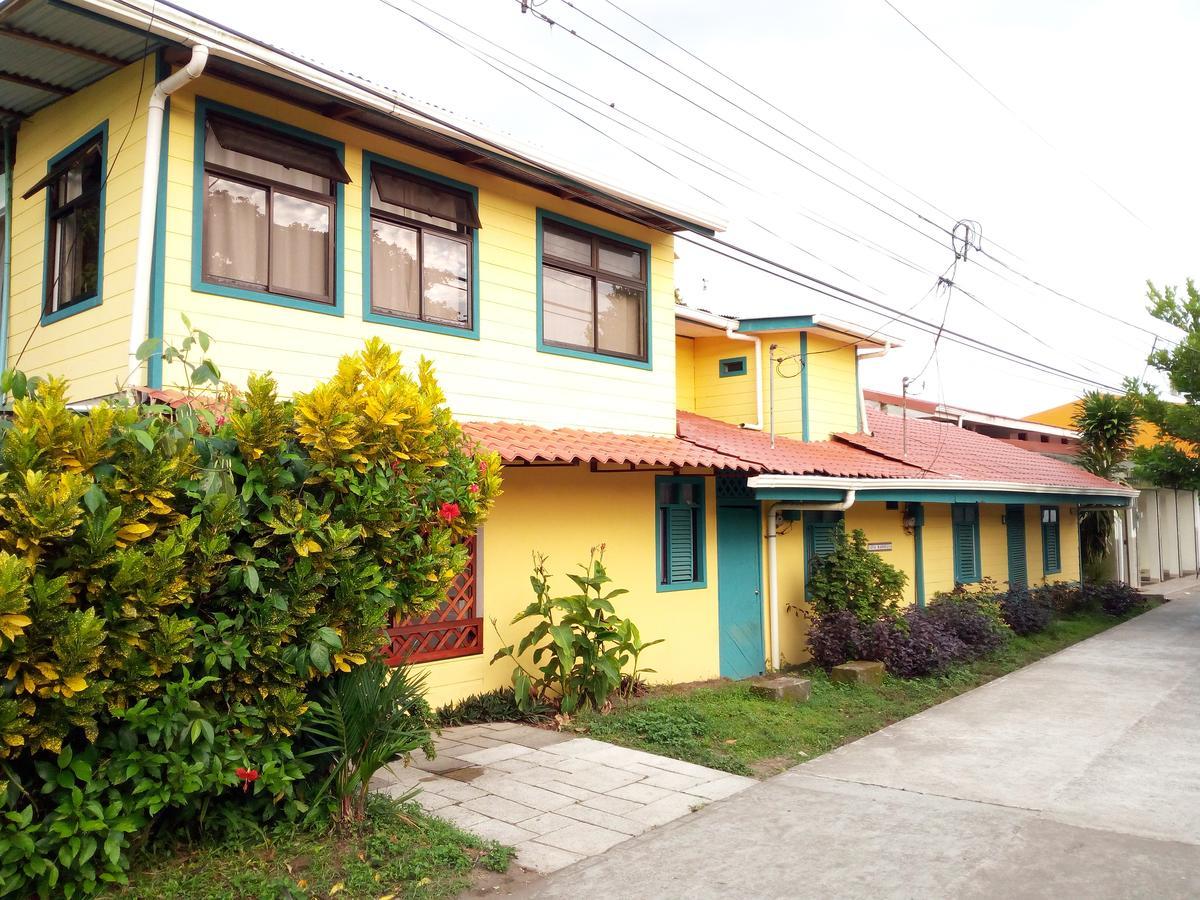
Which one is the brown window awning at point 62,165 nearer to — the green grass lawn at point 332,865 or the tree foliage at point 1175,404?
the green grass lawn at point 332,865

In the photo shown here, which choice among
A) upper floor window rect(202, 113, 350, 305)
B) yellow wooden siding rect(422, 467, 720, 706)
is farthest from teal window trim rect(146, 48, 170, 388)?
yellow wooden siding rect(422, 467, 720, 706)

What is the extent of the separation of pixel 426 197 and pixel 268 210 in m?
1.62

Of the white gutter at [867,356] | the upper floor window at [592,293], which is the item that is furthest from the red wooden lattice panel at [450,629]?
the white gutter at [867,356]

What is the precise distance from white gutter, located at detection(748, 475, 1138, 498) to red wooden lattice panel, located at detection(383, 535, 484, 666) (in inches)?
137

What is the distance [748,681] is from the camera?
10789 mm

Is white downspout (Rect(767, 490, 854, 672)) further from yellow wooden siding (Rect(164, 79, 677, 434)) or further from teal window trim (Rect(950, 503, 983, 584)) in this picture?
teal window trim (Rect(950, 503, 983, 584))

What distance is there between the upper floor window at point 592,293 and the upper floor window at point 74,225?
13.5 feet

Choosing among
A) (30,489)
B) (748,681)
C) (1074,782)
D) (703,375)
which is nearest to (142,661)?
(30,489)

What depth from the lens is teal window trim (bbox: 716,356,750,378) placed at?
50.0 ft

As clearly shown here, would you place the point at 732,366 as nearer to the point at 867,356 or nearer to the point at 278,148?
the point at 867,356

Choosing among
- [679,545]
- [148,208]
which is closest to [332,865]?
[148,208]

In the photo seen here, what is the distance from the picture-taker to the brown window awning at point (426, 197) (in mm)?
8219

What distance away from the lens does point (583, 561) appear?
969 centimetres

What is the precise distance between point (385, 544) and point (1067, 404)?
39936 mm
